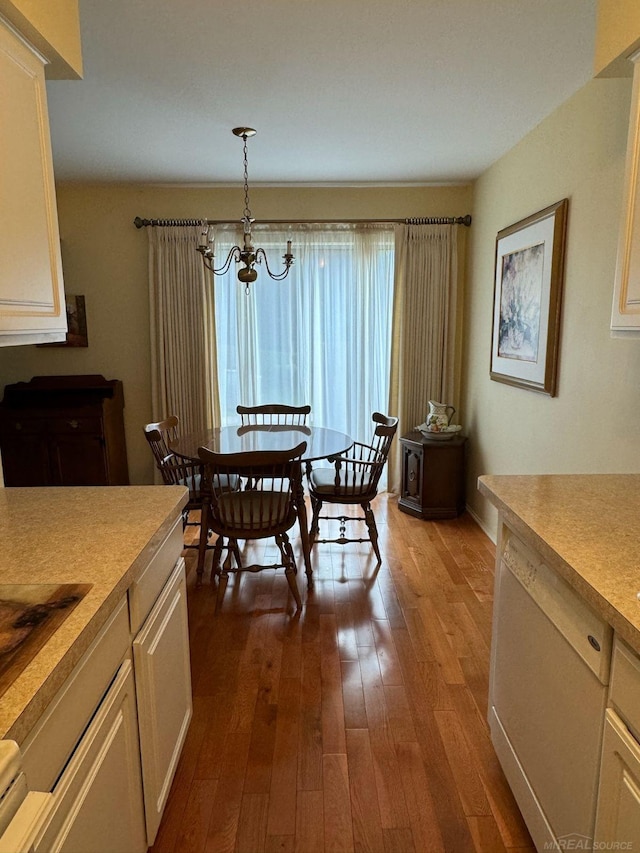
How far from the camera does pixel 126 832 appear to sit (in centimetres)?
127

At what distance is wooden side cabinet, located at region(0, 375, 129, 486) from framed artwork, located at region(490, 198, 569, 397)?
2.95 metres

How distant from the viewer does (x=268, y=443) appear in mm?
3324

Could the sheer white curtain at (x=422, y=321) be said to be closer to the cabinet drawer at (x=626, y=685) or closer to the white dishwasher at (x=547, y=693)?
the white dishwasher at (x=547, y=693)

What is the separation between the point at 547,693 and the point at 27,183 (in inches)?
73.4

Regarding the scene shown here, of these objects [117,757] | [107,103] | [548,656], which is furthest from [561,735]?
[107,103]

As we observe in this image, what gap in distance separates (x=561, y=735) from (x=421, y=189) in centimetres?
413

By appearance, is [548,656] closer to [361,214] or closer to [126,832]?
[126,832]

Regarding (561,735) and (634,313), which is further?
(634,313)

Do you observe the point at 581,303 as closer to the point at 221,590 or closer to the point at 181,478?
the point at 221,590

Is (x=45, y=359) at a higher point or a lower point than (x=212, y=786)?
higher

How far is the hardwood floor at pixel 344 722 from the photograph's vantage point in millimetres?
1650

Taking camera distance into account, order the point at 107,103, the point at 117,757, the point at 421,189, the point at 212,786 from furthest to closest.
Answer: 1. the point at 421,189
2. the point at 107,103
3. the point at 212,786
4. the point at 117,757

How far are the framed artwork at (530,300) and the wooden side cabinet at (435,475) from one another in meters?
0.68

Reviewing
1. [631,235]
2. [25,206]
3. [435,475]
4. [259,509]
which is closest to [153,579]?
[25,206]
